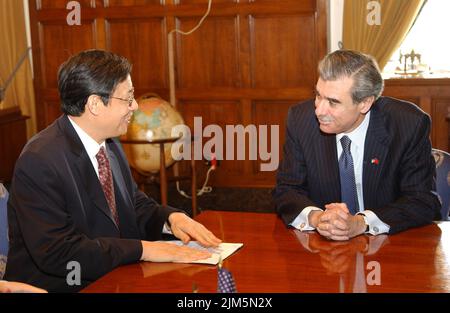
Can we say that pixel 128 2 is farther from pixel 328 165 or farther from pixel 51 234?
pixel 51 234

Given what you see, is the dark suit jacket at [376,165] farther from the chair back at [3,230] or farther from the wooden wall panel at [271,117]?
the wooden wall panel at [271,117]

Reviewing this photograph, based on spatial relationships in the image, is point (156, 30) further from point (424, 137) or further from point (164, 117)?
point (424, 137)

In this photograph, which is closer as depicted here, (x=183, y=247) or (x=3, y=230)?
(x=183, y=247)

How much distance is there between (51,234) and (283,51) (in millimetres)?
5144

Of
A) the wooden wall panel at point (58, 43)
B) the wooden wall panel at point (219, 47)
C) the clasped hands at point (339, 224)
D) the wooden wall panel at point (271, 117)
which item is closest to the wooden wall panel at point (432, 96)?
the wooden wall panel at point (219, 47)

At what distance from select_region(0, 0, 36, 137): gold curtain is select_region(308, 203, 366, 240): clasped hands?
6004mm

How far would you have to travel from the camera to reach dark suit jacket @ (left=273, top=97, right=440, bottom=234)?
3291 mm

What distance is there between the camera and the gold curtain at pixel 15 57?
26.6 ft

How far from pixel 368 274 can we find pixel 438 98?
4.88 m

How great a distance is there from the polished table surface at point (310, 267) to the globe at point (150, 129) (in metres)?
3.09

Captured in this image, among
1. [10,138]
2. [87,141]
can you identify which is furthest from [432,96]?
[87,141]

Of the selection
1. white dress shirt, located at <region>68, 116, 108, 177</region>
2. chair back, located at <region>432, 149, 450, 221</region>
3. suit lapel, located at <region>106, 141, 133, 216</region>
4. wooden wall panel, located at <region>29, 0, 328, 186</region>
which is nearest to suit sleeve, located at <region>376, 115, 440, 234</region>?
chair back, located at <region>432, 149, 450, 221</region>

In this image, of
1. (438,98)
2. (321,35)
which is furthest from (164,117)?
(438,98)

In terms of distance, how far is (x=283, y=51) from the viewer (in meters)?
7.43
